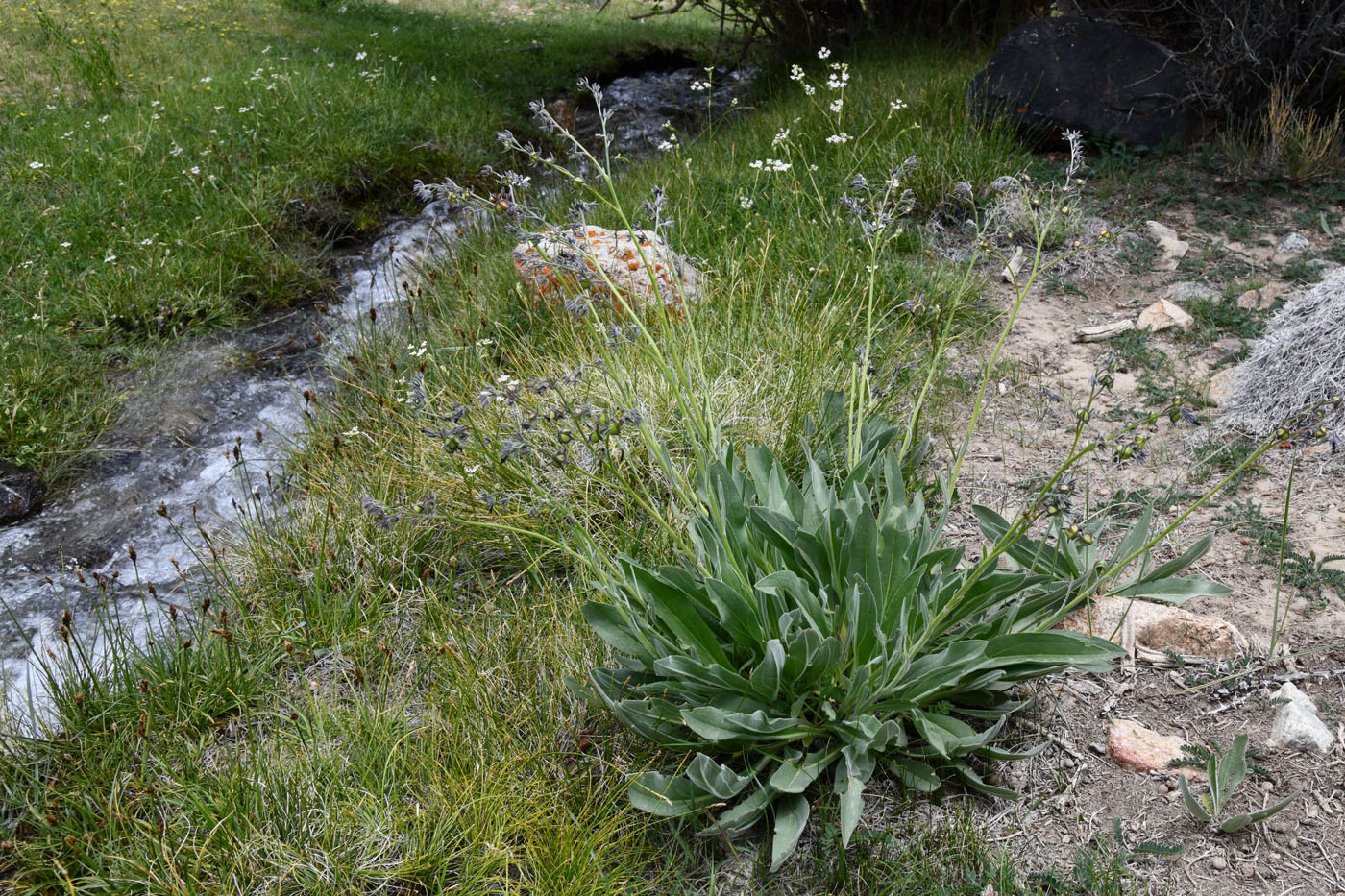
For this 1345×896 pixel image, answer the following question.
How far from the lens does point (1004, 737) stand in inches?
95.4

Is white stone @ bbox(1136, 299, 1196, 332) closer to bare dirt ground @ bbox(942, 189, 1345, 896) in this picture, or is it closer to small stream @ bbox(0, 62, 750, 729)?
bare dirt ground @ bbox(942, 189, 1345, 896)

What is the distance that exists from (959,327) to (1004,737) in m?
2.87

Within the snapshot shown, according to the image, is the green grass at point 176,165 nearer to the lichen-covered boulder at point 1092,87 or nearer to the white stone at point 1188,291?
the lichen-covered boulder at point 1092,87

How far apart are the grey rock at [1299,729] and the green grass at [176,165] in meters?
5.45

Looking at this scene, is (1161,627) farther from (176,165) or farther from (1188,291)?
(176,165)

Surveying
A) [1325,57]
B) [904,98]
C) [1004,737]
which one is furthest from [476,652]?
[1325,57]

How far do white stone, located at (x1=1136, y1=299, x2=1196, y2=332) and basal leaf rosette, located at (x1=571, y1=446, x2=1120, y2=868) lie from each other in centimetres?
269

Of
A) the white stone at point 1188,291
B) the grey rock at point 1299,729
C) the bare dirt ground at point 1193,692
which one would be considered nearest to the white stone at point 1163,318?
the white stone at point 1188,291

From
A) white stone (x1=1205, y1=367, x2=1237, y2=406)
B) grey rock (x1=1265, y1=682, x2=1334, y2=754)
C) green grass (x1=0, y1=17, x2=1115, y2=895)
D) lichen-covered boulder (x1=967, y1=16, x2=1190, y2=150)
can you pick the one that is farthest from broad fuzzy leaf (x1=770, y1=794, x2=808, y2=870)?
lichen-covered boulder (x1=967, y1=16, x2=1190, y2=150)

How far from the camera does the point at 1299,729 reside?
87.6 inches

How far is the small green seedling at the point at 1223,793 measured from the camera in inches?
79.7

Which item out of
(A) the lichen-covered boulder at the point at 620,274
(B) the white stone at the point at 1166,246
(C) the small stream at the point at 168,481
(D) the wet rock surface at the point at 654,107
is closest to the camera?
(C) the small stream at the point at 168,481

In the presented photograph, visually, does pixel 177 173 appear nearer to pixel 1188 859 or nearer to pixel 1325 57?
pixel 1188 859

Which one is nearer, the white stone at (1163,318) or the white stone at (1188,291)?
the white stone at (1163,318)
